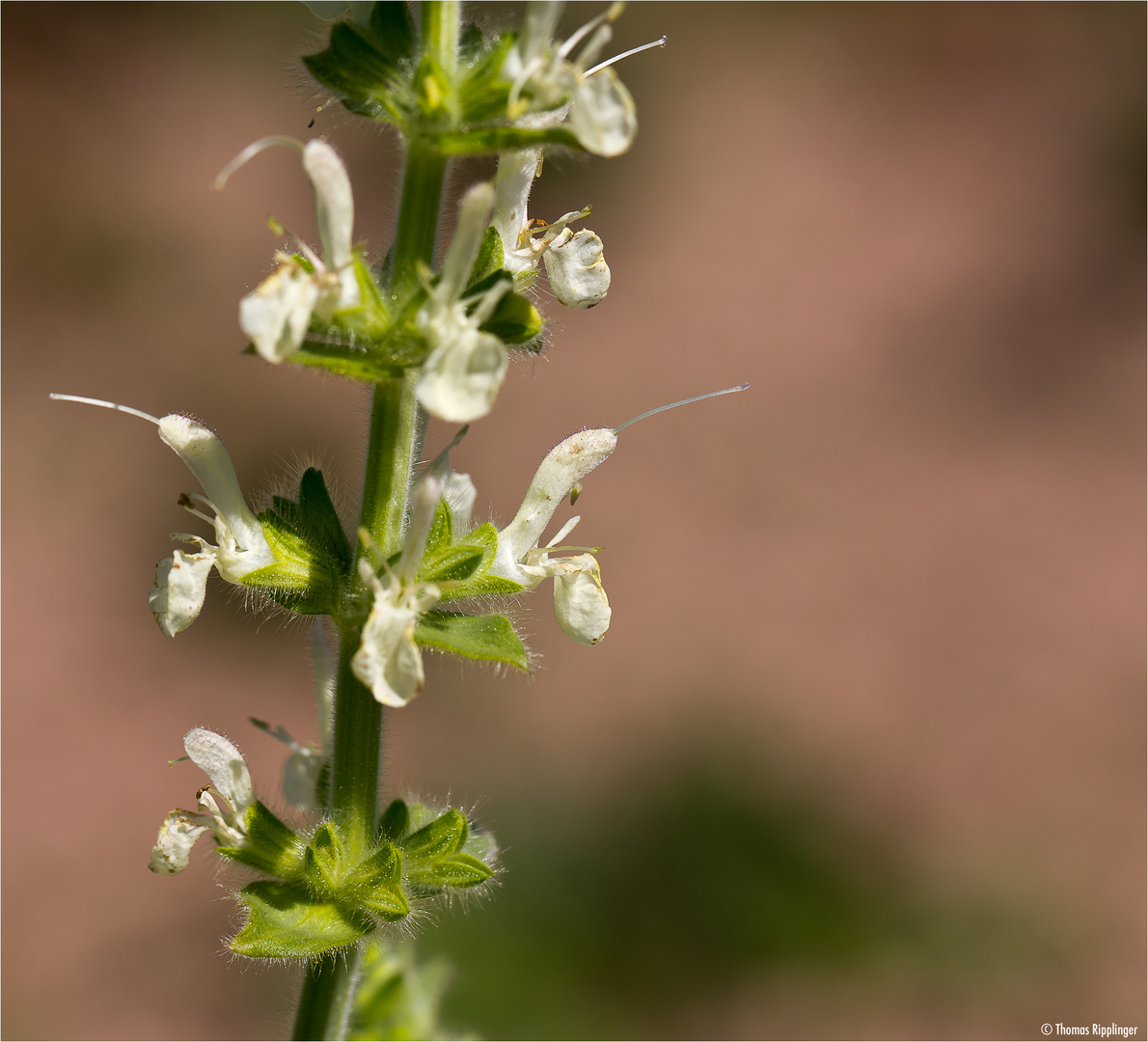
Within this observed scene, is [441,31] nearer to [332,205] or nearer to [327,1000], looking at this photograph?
[332,205]

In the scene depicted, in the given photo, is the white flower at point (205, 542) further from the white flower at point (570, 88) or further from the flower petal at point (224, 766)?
the white flower at point (570, 88)

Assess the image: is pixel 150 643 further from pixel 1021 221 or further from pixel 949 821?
pixel 1021 221

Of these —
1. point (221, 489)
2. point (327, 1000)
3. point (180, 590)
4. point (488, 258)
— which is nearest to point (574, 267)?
point (488, 258)

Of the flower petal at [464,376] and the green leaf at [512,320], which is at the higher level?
the green leaf at [512,320]

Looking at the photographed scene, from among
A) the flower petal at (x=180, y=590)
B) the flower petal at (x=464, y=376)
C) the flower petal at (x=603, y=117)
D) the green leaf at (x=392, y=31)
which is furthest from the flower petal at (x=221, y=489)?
the flower petal at (x=603, y=117)

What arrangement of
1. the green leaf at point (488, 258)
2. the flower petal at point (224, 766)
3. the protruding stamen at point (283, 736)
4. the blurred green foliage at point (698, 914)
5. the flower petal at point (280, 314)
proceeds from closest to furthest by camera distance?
the flower petal at point (280, 314), the green leaf at point (488, 258), the flower petal at point (224, 766), the protruding stamen at point (283, 736), the blurred green foliage at point (698, 914)

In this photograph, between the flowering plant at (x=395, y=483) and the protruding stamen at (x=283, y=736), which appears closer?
the flowering plant at (x=395, y=483)
